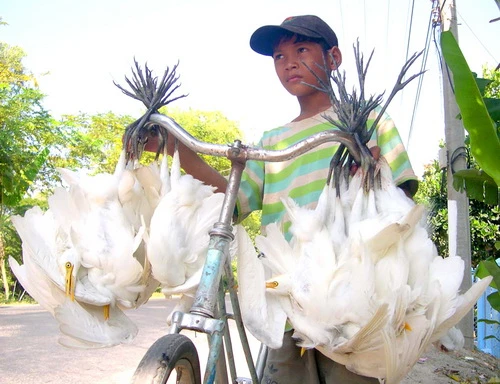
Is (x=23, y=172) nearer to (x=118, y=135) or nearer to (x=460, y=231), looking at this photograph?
(x=460, y=231)

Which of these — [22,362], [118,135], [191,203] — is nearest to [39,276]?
[191,203]

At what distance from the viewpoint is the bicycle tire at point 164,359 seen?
1122 mm

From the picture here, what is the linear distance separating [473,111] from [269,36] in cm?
95

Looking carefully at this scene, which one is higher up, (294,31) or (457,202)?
(294,31)

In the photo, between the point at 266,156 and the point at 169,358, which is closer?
the point at 169,358

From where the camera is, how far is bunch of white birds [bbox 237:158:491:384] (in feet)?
4.29

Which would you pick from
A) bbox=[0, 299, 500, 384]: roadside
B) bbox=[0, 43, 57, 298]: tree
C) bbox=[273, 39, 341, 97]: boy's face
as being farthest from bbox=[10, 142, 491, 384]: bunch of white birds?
bbox=[0, 43, 57, 298]: tree

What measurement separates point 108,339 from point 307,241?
2.02 feet

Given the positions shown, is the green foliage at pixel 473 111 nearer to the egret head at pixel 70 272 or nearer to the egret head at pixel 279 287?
the egret head at pixel 279 287

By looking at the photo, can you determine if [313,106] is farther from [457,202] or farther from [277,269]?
[457,202]

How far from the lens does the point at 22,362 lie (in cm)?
485

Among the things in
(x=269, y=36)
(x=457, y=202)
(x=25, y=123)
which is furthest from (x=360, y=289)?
(x=25, y=123)

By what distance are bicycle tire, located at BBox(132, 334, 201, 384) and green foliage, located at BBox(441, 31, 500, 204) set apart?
5.08ft

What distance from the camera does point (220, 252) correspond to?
4.42ft
